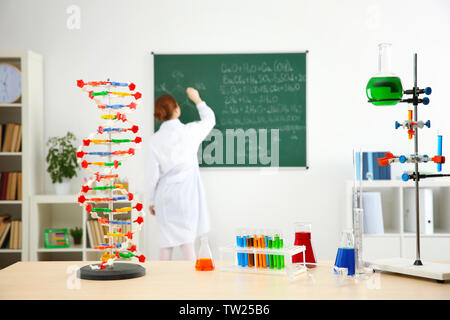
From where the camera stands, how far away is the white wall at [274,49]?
4477mm

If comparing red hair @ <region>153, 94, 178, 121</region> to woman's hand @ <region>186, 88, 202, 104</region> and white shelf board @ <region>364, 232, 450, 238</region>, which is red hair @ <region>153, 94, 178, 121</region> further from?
white shelf board @ <region>364, 232, 450, 238</region>

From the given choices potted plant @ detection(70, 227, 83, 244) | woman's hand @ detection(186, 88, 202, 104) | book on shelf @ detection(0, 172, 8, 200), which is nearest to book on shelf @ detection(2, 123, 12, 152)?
book on shelf @ detection(0, 172, 8, 200)

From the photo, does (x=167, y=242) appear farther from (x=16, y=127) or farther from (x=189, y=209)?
(x=16, y=127)

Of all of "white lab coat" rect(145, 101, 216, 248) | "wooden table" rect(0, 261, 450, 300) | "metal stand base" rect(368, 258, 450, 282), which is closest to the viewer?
"wooden table" rect(0, 261, 450, 300)

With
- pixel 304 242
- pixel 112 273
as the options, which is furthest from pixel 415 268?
pixel 112 273

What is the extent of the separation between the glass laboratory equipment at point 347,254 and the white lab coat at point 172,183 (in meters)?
2.17

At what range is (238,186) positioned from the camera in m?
4.52

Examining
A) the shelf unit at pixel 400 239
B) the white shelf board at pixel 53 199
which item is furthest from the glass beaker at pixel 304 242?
the white shelf board at pixel 53 199

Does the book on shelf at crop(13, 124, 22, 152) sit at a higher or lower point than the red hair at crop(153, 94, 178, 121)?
lower

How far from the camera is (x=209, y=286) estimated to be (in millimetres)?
1780

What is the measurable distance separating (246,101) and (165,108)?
0.73m

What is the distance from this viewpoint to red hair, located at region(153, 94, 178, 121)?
13.6 ft

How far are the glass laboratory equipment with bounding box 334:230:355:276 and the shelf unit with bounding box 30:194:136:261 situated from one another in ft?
8.46
